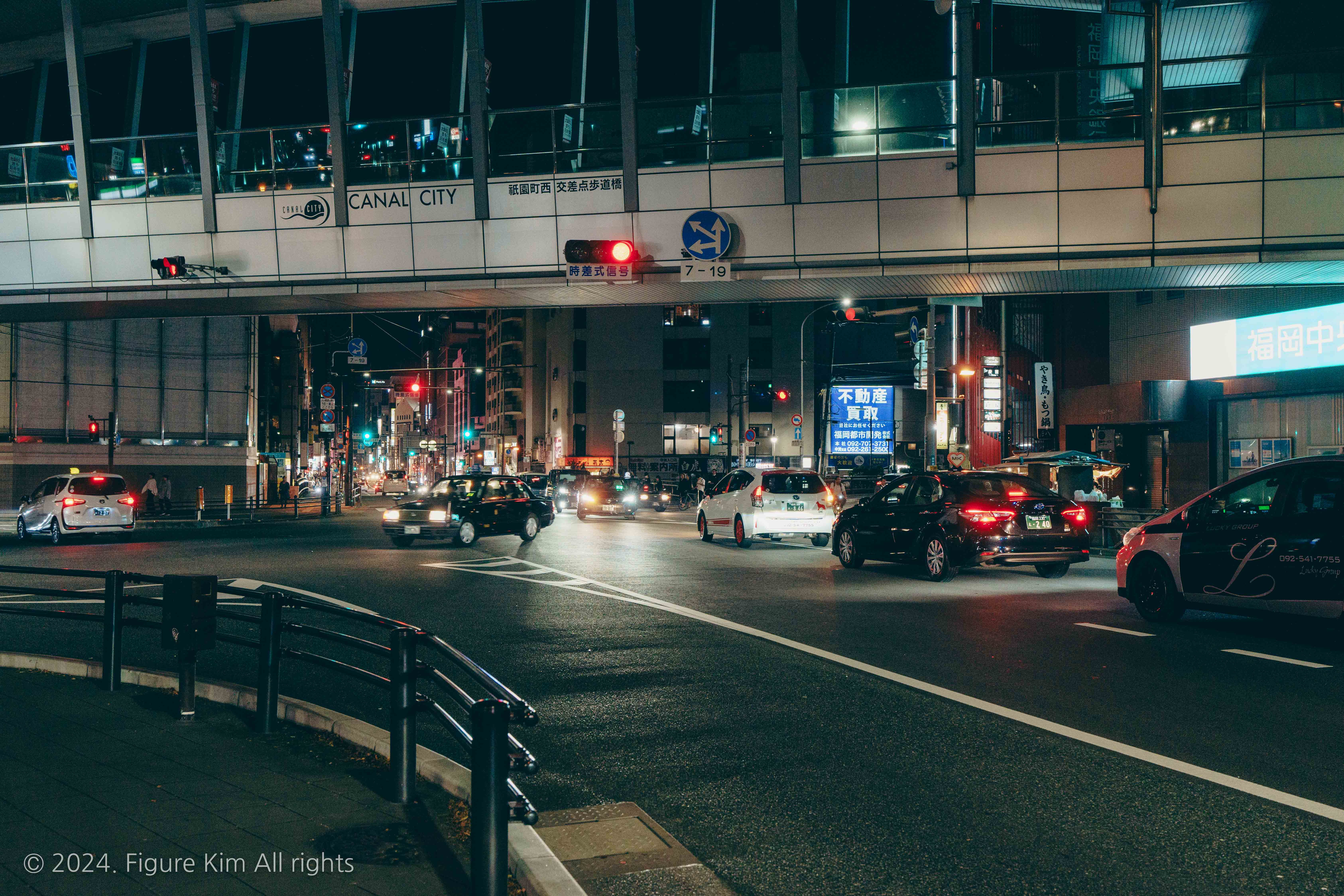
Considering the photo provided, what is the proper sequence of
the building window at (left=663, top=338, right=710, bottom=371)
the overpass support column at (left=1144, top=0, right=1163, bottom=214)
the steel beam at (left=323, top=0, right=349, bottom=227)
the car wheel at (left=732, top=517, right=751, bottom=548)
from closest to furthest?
1. the overpass support column at (left=1144, top=0, right=1163, bottom=214)
2. the car wheel at (left=732, top=517, right=751, bottom=548)
3. the steel beam at (left=323, top=0, right=349, bottom=227)
4. the building window at (left=663, top=338, right=710, bottom=371)

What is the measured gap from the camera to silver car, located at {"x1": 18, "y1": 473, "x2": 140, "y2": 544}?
81.9 ft

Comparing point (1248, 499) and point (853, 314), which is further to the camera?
point (853, 314)

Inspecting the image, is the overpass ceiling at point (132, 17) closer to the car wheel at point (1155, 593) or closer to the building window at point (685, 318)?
the car wheel at point (1155, 593)

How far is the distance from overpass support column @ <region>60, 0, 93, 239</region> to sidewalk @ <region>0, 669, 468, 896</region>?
853 inches

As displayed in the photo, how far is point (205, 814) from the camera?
Result: 14.4ft

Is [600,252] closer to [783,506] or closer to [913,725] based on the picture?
[783,506]

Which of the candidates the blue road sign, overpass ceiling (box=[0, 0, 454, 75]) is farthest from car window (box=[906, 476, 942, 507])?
overpass ceiling (box=[0, 0, 454, 75])

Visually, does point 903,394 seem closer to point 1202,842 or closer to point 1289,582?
point 1289,582

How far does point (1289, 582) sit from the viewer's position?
9188 mm

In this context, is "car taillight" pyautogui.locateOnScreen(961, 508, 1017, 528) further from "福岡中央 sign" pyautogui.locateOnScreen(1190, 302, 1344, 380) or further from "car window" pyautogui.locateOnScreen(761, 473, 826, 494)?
"福岡中央 sign" pyautogui.locateOnScreen(1190, 302, 1344, 380)

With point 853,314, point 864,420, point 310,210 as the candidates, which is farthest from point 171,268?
point 864,420

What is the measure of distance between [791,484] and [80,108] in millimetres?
19526

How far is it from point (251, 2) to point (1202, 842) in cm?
2802

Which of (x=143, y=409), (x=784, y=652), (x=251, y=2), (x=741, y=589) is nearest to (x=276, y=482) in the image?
(x=143, y=409)
